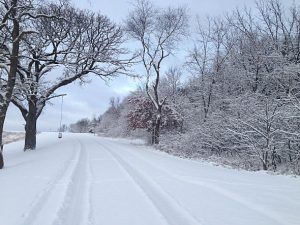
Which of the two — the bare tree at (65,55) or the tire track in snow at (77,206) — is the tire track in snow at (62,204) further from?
the bare tree at (65,55)

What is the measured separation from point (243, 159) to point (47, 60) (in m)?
15.4

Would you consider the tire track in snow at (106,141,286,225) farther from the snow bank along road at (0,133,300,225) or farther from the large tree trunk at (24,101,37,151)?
the large tree trunk at (24,101,37,151)

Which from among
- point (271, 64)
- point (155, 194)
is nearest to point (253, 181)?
point (155, 194)

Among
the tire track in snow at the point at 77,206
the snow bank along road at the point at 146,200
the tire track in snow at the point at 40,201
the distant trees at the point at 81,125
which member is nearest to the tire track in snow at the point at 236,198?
the snow bank along road at the point at 146,200

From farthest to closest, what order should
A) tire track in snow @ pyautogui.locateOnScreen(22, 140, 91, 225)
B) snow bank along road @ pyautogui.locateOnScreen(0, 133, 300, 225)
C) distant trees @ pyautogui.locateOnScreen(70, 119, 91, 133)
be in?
distant trees @ pyautogui.locateOnScreen(70, 119, 91, 133), snow bank along road @ pyautogui.locateOnScreen(0, 133, 300, 225), tire track in snow @ pyautogui.locateOnScreen(22, 140, 91, 225)

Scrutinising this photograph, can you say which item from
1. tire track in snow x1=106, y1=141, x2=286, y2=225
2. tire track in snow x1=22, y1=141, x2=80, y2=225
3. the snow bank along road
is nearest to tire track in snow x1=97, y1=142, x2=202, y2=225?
the snow bank along road

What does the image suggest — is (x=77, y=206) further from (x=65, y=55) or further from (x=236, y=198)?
(x=65, y=55)

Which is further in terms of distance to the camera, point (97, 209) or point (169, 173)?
point (169, 173)

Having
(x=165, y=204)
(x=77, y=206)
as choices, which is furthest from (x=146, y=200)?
(x=77, y=206)

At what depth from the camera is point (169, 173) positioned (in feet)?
39.4

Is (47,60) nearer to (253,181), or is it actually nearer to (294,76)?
(294,76)

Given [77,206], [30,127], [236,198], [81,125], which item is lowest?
[77,206]

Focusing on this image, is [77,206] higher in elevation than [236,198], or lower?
lower

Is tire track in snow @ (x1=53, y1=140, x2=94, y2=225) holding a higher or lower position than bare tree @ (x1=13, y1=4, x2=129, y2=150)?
lower
